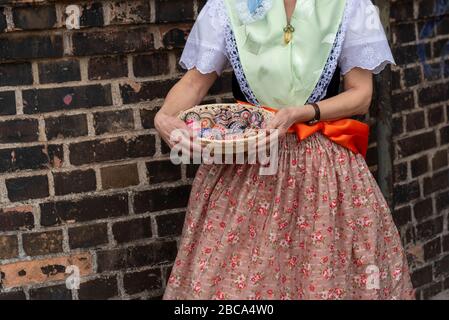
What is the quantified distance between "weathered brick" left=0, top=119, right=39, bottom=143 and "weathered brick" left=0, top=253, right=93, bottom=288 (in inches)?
19.7

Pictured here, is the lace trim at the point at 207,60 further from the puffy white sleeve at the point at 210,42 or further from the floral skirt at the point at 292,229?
the floral skirt at the point at 292,229

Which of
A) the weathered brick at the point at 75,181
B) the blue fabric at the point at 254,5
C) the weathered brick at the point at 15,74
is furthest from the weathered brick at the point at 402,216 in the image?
the weathered brick at the point at 15,74

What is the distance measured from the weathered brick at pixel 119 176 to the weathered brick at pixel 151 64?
1.25 feet

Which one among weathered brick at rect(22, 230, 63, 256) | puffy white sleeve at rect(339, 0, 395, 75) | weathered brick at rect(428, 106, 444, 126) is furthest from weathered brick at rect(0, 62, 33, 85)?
weathered brick at rect(428, 106, 444, 126)

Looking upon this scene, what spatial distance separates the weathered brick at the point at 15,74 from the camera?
3.52 metres

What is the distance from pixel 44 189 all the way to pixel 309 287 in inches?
46.0

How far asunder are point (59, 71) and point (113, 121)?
297mm

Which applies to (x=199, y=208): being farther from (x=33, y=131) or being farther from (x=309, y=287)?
(x=33, y=131)

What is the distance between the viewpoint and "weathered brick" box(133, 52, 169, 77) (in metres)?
3.70

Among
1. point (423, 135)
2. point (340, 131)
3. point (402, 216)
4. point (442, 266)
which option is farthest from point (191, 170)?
point (442, 266)

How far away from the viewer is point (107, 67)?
3648mm

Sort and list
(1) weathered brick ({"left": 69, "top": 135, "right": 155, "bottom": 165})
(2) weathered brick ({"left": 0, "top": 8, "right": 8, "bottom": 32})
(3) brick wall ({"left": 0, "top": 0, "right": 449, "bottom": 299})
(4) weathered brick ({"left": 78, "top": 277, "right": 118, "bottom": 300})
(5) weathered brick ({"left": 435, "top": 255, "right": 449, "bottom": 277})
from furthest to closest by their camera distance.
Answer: (5) weathered brick ({"left": 435, "top": 255, "right": 449, "bottom": 277}) < (4) weathered brick ({"left": 78, "top": 277, "right": 118, "bottom": 300}) < (1) weathered brick ({"left": 69, "top": 135, "right": 155, "bottom": 165}) < (3) brick wall ({"left": 0, "top": 0, "right": 449, "bottom": 299}) < (2) weathered brick ({"left": 0, "top": 8, "right": 8, "bottom": 32})

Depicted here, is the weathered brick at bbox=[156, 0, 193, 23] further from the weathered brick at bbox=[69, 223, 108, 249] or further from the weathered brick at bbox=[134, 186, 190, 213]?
the weathered brick at bbox=[69, 223, 108, 249]

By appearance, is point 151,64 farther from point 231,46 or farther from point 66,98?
point 231,46
